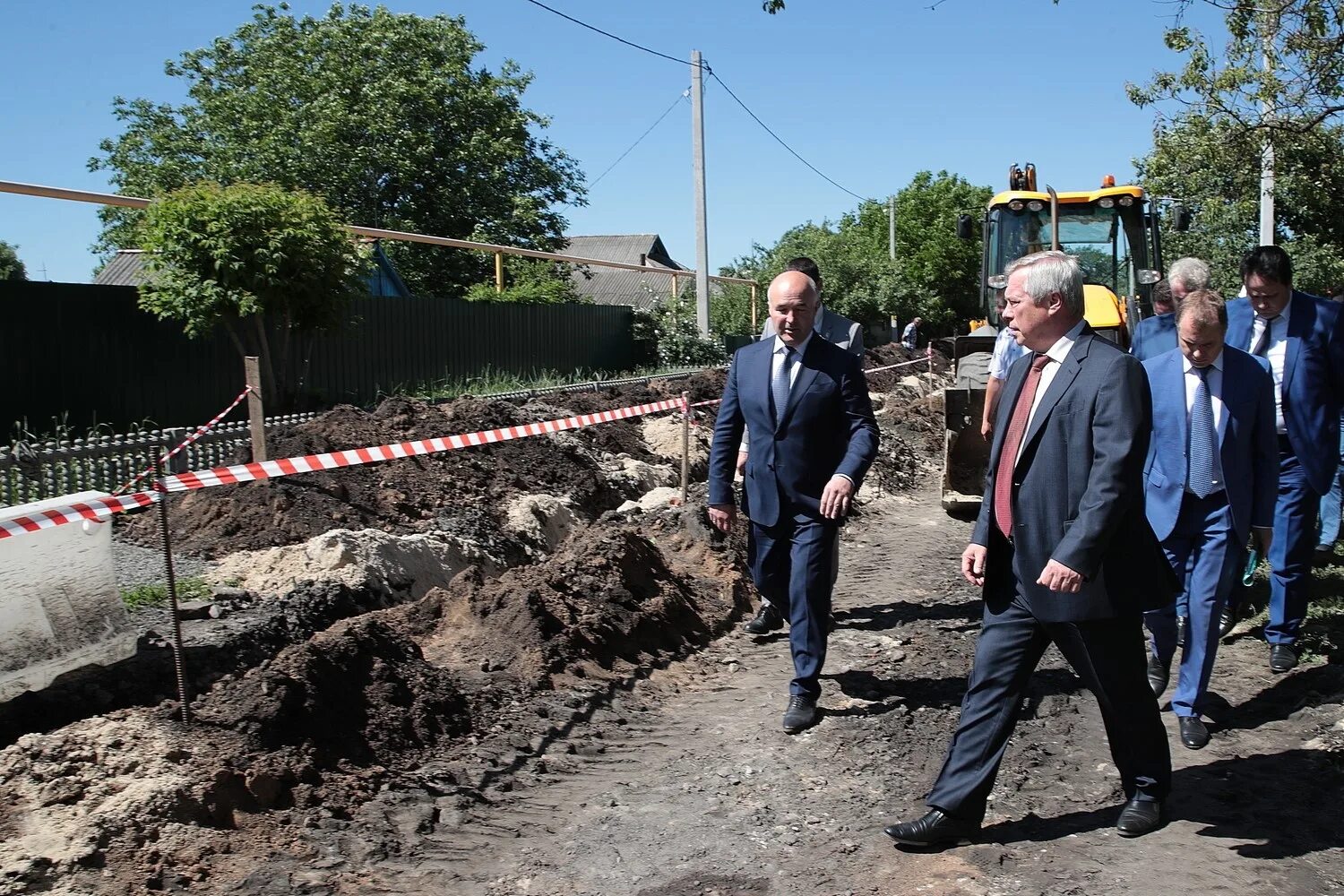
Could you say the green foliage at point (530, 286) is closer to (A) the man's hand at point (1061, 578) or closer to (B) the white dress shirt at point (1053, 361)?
(B) the white dress shirt at point (1053, 361)

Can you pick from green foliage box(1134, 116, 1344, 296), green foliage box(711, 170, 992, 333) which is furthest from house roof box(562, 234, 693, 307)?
green foliage box(1134, 116, 1344, 296)

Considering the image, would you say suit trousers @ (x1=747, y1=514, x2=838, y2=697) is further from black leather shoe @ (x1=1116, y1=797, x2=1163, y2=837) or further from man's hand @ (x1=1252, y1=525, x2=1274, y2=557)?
man's hand @ (x1=1252, y1=525, x2=1274, y2=557)

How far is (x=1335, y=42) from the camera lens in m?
10.2

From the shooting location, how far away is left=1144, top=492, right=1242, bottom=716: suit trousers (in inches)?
196

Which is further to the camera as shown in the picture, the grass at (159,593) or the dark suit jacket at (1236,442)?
the grass at (159,593)

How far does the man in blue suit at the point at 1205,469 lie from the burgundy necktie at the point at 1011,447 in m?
A: 1.40

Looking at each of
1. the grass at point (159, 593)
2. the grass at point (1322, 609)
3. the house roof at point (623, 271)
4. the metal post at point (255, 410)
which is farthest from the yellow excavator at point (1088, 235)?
the house roof at point (623, 271)

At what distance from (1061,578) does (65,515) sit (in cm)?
392

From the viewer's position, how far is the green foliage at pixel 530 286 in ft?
86.0

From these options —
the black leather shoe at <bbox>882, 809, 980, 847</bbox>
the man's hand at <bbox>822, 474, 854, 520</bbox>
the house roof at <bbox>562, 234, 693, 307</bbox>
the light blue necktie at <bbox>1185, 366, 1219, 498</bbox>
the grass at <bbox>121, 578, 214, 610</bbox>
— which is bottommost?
the black leather shoe at <bbox>882, 809, 980, 847</bbox>

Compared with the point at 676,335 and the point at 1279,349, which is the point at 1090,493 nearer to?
the point at 1279,349

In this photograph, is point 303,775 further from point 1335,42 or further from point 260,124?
point 260,124

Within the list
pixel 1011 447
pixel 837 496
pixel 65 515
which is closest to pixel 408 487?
pixel 65 515

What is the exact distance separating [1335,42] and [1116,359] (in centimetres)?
839
